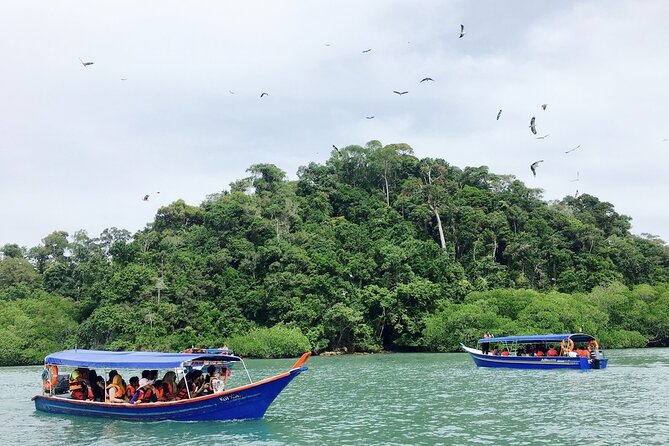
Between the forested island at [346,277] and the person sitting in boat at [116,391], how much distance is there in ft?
103

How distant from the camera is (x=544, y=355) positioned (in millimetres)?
33500

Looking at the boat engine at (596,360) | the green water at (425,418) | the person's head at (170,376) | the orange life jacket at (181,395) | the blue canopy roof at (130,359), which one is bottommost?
the green water at (425,418)

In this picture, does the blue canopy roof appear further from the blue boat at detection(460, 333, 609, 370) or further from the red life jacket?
the blue boat at detection(460, 333, 609, 370)

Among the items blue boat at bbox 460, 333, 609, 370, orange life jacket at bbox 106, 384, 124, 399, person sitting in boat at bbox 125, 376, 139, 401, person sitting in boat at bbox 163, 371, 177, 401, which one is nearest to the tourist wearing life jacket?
orange life jacket at bbox 106, 384, 124, 399

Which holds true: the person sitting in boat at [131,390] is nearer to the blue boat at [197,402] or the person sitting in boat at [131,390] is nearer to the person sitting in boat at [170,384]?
the blue boat at [197,402]

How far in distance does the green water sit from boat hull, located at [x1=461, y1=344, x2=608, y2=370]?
4198 millimetres

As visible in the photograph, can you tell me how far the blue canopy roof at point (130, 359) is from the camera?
1744 centimetres

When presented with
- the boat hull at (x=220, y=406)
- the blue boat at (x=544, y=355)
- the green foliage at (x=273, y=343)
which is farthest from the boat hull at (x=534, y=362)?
the boat hull at (x=220, y=406)

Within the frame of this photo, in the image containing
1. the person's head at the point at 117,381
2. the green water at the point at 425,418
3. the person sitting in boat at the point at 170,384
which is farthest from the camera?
the person's head at the point at 117,381

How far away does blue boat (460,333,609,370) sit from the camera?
31.6 metres

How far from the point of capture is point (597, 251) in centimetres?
6256

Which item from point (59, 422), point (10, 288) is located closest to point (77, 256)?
point (10, 288)

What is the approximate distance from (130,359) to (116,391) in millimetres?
1051

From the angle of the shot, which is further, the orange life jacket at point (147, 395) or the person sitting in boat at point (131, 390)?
the person sitting in boat at point (131, 390)
